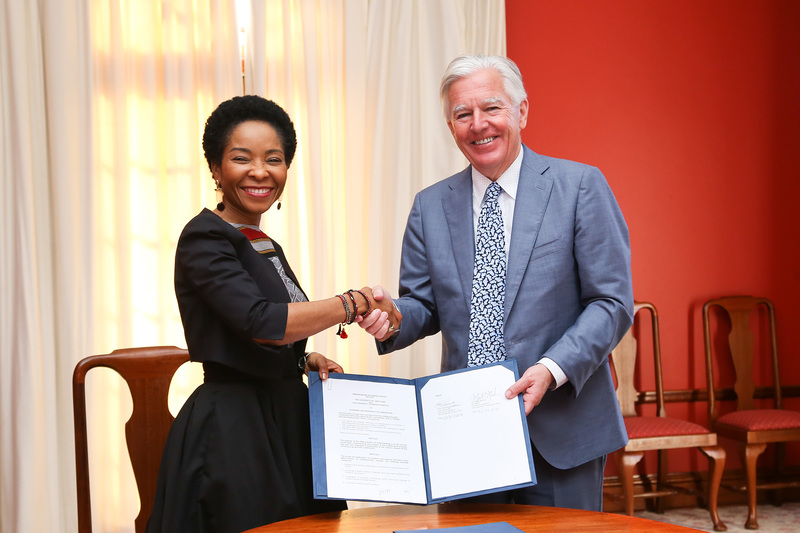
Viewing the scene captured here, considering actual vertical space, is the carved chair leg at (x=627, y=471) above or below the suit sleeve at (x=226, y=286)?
below

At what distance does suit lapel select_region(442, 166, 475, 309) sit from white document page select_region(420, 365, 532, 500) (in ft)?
1.12

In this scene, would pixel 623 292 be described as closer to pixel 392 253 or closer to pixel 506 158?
pixel 506 158

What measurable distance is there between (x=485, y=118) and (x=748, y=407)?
3135 mm

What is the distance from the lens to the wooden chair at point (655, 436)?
3.44 m

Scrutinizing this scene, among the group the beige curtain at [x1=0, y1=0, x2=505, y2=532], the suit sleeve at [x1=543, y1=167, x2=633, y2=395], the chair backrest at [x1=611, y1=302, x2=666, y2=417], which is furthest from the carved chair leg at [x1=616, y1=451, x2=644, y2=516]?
the suit sleeve at [x1=543, y1=167, x2=633, y2=395]

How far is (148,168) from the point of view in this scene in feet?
10.9

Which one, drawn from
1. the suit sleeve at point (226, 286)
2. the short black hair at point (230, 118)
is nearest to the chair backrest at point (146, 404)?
the suit sleeve at point (226, 286)

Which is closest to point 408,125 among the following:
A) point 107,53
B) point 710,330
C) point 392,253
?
point 392,253

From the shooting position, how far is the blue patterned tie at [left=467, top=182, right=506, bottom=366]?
174 centimetres

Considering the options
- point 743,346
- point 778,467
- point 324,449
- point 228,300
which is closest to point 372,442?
point 324,449

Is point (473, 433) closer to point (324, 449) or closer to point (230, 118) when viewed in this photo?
point (324, 449)

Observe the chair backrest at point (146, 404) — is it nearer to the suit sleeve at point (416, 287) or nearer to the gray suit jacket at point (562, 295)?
the suit sleeve at point (416, 287)

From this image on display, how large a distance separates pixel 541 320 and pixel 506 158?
472 mm

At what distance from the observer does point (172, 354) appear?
6.98 feet
